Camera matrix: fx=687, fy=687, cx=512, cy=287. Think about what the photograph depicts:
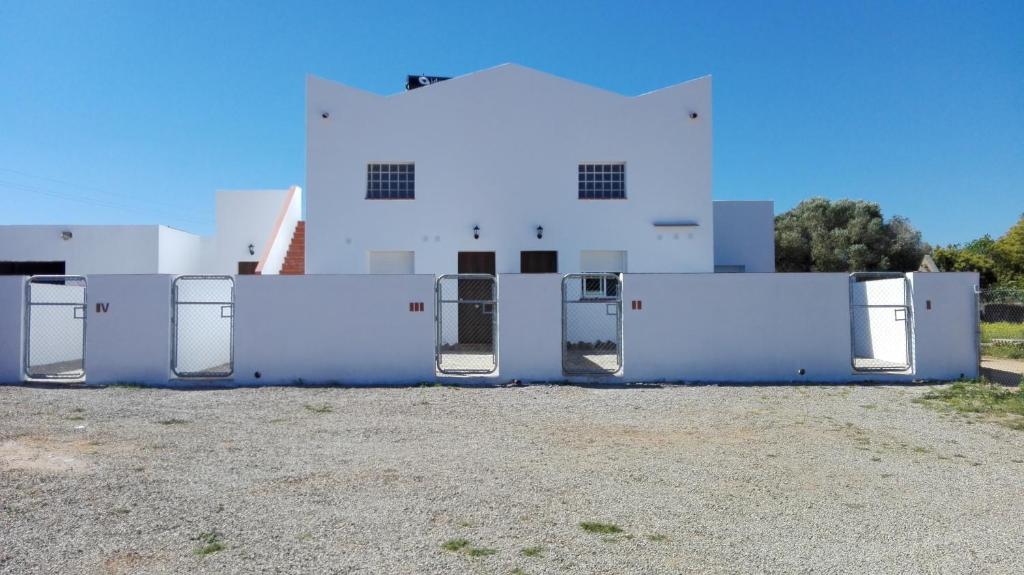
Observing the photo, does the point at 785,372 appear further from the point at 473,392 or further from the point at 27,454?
the point at 27,454

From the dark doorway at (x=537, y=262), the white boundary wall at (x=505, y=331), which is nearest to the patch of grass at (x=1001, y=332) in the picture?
the white boundary wall at (x=505, y=331)

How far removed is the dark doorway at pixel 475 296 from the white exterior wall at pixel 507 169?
29 centimetres

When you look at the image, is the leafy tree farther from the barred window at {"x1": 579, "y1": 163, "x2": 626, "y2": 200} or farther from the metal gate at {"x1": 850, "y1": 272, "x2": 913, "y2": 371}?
the barred window at {"x1": 579, "y1": 163, "x2": 626, "y2": 200}

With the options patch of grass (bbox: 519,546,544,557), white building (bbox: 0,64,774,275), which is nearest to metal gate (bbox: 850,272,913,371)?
white building (bbox: 0,64,774,275)

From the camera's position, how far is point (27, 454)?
7078 mm

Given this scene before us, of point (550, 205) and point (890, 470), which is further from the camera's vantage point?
point (550, 205)

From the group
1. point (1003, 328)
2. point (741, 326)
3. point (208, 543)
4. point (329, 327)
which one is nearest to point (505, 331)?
point (329, 327)

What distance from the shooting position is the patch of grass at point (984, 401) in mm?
9594

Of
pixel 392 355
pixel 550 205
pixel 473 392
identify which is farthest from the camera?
pixel 550 205

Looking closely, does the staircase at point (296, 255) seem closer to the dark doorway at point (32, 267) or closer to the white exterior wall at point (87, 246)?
the white exterior wall at point (87, 246)

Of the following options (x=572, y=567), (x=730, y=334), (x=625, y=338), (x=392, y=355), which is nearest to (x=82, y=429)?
(x=392, y=355)

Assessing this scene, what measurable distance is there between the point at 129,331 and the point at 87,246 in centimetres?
1457

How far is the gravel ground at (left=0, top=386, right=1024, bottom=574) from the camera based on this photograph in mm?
4441

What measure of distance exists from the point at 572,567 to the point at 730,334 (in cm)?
929
